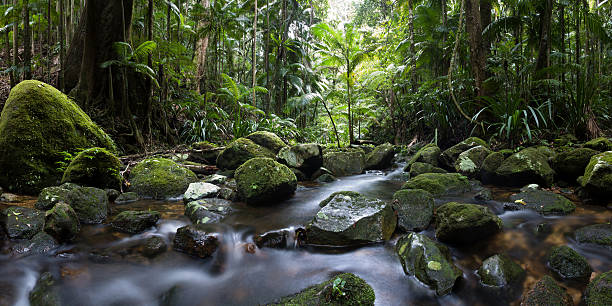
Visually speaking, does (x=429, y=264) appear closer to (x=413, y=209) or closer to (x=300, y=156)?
(x=413, y=209)

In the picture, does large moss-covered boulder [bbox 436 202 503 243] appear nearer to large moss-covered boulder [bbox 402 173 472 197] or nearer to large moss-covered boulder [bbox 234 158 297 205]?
large moss-covered boulder [bbox 402 173 472 197]

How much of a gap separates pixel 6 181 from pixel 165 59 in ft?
14.2

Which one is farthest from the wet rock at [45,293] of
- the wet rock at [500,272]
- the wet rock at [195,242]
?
the wet rock at [500,272]

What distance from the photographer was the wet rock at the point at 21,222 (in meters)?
2.57

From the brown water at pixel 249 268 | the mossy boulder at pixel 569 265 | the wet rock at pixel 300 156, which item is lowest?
the brown water at pixel 249 268

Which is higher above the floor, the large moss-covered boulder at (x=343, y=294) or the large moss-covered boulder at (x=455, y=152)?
the large moss-covered boulder at (x=455, y=152)

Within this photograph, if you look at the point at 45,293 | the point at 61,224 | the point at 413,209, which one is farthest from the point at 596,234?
the point at 61,224

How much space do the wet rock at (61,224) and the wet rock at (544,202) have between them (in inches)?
195

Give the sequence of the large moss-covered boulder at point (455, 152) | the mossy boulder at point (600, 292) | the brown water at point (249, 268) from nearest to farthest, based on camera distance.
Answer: the mossy boulder at point (600, 292) → the brown water at point (249, 268) → the large moss-covered boulder at point (455, 152)

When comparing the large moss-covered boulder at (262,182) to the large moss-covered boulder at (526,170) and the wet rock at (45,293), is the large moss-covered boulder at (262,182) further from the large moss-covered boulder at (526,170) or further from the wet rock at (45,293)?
the large moss-covered boulder at (526,170)

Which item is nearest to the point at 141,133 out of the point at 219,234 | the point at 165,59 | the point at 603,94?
the point at 165,59

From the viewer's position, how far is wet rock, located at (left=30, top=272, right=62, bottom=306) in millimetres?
2030

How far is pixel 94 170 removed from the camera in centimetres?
403

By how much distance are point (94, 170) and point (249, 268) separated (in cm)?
292
